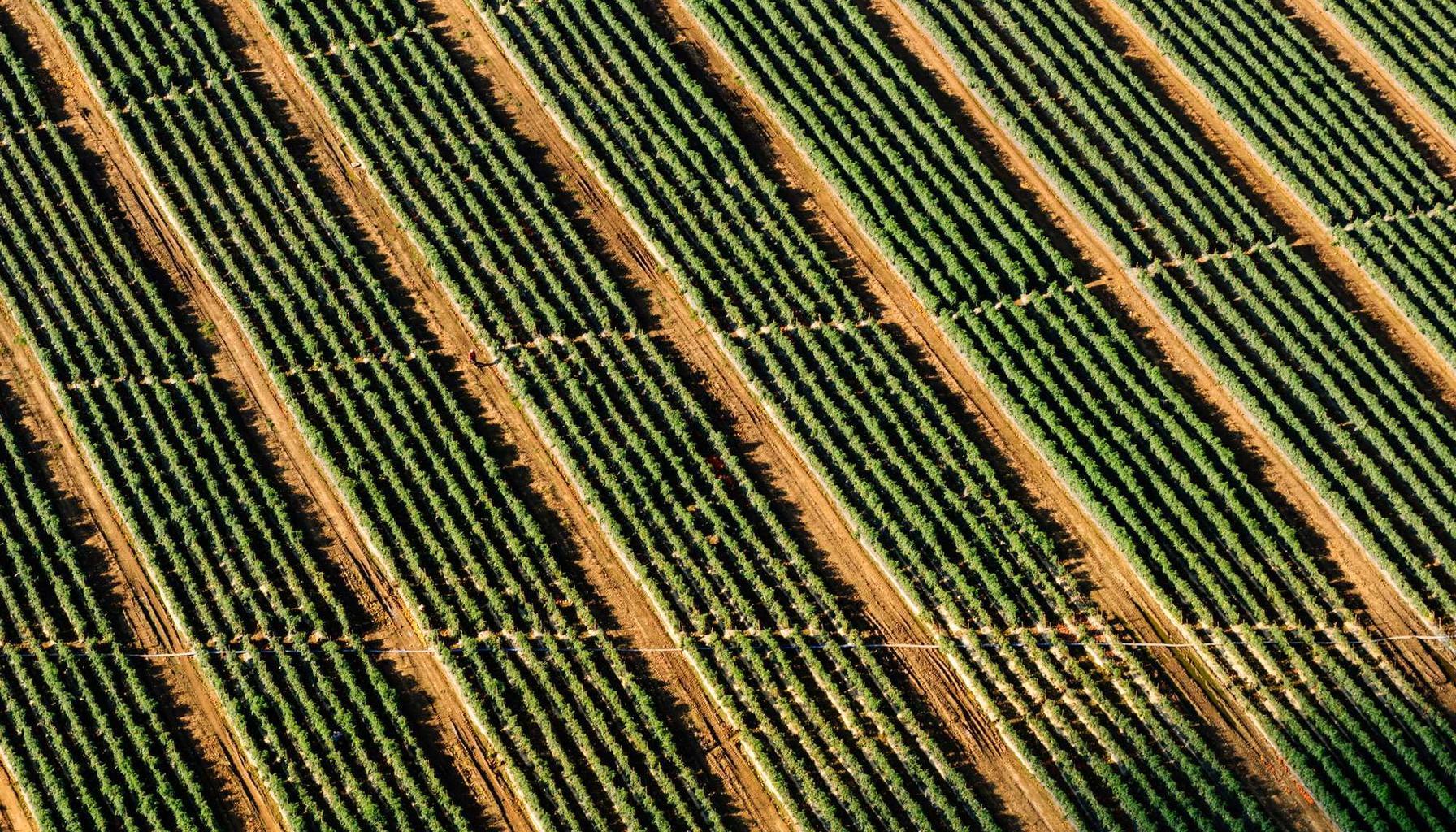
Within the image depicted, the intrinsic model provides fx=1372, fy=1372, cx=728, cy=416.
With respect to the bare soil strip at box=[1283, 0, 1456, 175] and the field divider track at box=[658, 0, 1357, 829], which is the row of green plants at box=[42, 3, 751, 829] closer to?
the field divider track at box=[658, 0, 1357, 829]

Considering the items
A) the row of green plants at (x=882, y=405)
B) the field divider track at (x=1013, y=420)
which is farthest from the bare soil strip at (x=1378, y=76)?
the row of green plants at (x=882, y=405)

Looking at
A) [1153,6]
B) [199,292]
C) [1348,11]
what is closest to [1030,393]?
[1153,6]

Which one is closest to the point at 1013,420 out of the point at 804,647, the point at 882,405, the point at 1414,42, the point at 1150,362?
the point at 882,405

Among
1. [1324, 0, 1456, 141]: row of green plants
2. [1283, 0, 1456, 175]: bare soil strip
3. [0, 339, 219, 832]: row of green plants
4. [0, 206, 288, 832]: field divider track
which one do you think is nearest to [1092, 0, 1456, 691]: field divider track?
[1283, 0, 1456, 175]: bare soil strip

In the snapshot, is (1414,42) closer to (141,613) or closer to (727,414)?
(727,414)

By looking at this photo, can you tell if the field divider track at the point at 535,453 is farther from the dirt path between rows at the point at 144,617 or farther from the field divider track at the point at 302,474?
the dirt path between rows at the point at 144,617
